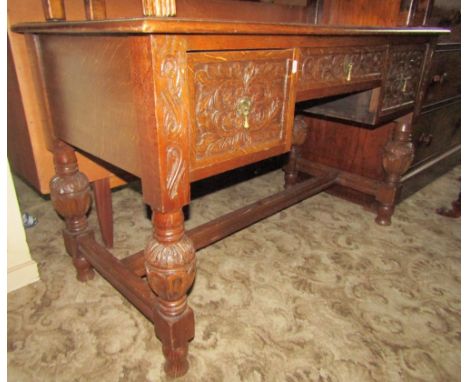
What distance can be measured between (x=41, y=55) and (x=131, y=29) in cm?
58

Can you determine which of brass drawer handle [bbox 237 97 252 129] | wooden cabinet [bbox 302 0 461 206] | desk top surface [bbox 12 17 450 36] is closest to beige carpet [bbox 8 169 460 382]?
wooden cabinet [bbox 302 0 461 206]

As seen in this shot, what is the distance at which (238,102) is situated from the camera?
927mm

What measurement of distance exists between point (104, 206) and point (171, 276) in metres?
0.80

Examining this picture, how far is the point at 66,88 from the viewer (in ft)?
3.40

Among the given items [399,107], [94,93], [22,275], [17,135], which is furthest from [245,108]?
[22,275]

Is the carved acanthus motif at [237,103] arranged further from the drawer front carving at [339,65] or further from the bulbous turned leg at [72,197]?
the bulbous turned leg at [72,197]

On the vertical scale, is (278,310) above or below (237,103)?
below

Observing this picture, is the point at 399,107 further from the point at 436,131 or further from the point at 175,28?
the point at 175,28

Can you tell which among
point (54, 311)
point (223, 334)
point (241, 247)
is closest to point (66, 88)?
point (54, 311)

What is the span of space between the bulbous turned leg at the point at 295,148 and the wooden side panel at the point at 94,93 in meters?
1.39

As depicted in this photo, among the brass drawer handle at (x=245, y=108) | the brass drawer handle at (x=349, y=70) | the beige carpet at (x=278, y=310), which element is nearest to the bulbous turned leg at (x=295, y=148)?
the beige carpet at (x=278, y=310)

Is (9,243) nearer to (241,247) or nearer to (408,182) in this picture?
(241,247)

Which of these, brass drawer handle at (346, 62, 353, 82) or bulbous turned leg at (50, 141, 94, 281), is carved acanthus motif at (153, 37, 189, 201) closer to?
bulbous turned leg at (50, 141, 94, 281)
